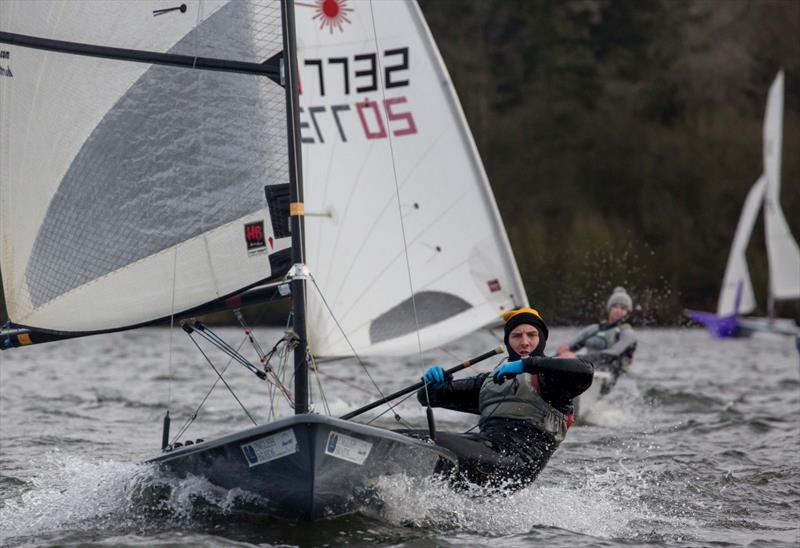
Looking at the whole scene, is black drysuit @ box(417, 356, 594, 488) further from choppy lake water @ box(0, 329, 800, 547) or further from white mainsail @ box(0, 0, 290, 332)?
white mainsail @ box(0, 0, 290, 332)

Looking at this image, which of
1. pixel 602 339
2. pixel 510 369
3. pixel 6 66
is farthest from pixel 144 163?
pixel 602 339

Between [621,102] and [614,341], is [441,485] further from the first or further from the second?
[621,102]

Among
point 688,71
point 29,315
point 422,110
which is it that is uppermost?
point 688,71

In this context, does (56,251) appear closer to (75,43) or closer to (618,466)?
(75,43)

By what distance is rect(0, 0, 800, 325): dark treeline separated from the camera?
3088 cm

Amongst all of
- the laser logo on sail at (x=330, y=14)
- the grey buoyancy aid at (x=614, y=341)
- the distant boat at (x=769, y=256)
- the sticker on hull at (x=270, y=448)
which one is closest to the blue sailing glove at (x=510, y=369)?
the sticker on hull at (x=270, y=448)

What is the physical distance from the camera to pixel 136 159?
20.6ft

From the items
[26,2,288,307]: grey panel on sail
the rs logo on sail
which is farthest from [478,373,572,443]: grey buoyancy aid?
the rs logo on sail

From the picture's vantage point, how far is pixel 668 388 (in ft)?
45.2

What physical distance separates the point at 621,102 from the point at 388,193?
2597cm

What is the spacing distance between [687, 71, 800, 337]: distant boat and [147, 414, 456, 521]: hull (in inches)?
769

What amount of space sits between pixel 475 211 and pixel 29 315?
427cm

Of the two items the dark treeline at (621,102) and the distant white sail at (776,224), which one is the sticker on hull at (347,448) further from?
the dark treeline at (621,102)

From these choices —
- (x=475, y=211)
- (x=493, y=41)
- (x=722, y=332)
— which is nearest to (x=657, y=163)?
(x=493, y=41)
